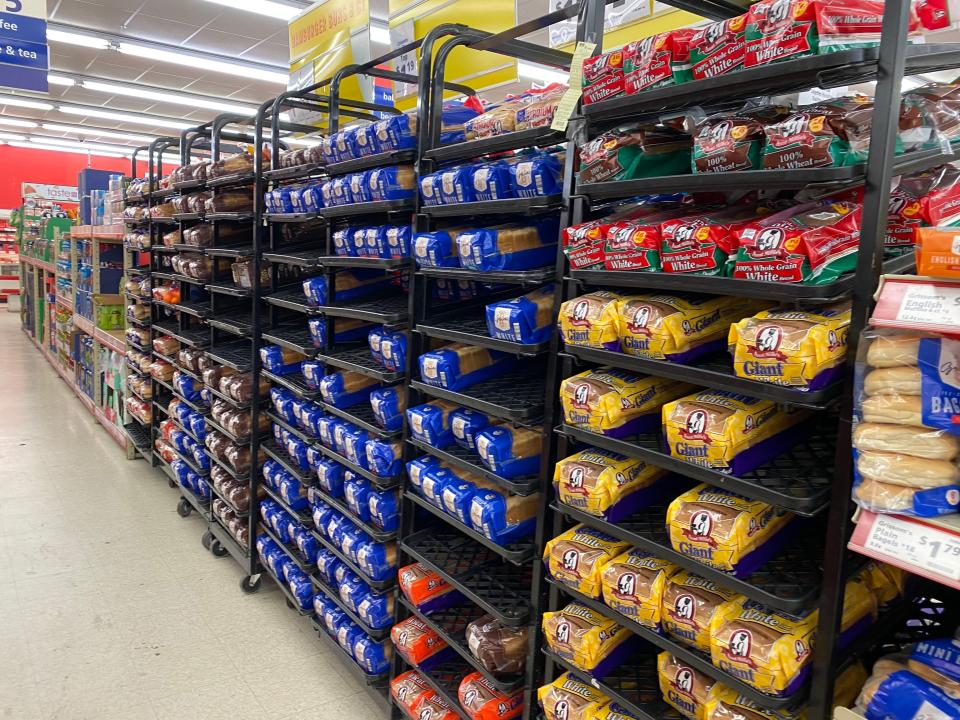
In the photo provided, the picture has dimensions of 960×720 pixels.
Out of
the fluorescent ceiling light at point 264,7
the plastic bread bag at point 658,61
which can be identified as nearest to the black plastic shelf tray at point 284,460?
the plastic bread bag at point 658,61

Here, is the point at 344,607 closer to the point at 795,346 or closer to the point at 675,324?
the point at 675,324

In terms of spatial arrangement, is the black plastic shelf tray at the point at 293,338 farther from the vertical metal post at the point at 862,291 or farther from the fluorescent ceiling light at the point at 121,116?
the fluorescent ceiling light at the point at 121,116

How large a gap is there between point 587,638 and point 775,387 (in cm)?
84

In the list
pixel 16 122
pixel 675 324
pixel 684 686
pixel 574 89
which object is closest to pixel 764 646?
pixel 684 686

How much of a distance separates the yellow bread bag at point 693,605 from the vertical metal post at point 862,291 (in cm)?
21

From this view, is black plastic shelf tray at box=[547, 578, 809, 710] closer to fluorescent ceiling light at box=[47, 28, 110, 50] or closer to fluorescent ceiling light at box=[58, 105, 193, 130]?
fluorescent ceiling light at box=[47, 28, 110, 50]

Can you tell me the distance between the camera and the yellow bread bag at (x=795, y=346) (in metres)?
1.27

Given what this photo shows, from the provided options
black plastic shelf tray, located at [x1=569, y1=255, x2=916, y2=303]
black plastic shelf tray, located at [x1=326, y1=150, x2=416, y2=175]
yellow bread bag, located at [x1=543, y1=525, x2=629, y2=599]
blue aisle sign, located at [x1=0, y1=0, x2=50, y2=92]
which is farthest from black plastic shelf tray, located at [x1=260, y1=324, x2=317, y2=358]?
blue aisle sign, located at [x1=0, y1=0, x2=50, y2=92]

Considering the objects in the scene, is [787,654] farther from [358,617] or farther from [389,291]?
[389,291]

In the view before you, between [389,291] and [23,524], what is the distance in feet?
10.5

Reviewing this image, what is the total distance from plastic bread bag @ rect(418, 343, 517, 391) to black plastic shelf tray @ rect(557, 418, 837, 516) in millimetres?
576

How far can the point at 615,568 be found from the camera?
1721 mm

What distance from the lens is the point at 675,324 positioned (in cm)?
155

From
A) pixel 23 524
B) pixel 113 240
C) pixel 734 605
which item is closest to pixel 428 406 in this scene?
pixel 734 605
